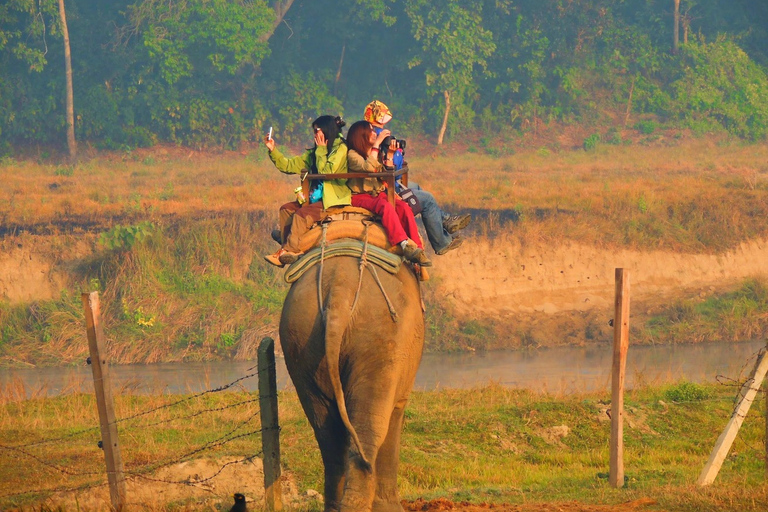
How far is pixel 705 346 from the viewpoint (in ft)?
71.7

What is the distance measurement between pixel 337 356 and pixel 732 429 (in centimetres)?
410

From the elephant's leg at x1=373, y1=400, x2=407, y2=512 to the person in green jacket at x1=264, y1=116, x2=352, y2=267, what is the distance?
126 centimetres

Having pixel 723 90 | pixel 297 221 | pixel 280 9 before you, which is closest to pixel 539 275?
pixel 297 221

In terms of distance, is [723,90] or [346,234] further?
[723,90]

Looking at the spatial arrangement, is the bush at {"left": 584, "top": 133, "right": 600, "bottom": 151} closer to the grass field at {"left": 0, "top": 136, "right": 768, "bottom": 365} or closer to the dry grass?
the dry grass

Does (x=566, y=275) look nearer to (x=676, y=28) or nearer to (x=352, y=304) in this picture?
(x=352, y=304)

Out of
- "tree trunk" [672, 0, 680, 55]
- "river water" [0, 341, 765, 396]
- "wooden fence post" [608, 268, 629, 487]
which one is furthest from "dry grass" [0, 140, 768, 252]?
"wooden fence post" [608, 268, 629, 487]

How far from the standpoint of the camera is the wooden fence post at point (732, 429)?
366 inches

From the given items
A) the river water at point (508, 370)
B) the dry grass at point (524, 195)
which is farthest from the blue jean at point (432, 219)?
the dry grass at point (524, 195)

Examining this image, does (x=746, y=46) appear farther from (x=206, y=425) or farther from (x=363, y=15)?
(x=206, y=425)

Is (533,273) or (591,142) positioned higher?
(591,142)

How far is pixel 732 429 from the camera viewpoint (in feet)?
31.0

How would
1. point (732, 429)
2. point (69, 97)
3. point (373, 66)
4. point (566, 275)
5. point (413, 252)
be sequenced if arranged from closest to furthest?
1. point (413, 252)
2. point (732, 429)
3. point (566, 275)
4. point (69, 97)
5. point (373, 66)

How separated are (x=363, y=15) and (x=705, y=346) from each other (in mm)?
22830
